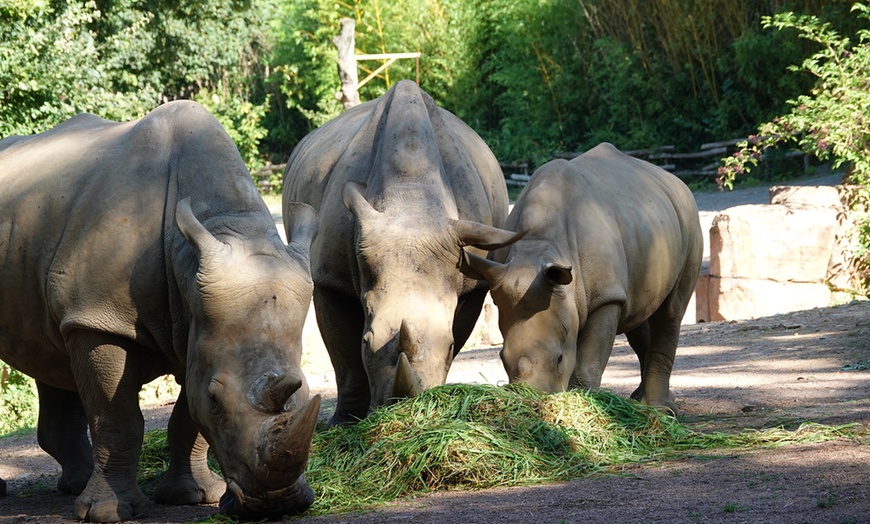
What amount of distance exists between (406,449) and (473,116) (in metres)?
28.4

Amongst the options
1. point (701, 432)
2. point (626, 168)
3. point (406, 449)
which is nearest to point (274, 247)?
point (406, 449)

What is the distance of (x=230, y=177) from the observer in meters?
5.69

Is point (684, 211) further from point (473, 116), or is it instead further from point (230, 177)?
point (473, 116)

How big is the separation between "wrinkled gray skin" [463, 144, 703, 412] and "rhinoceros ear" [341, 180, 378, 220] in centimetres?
64

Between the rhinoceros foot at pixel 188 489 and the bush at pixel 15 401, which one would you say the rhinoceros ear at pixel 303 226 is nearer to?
the rhinoceros foot at pixel 188 489

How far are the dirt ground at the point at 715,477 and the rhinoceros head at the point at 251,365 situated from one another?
394 millimetres

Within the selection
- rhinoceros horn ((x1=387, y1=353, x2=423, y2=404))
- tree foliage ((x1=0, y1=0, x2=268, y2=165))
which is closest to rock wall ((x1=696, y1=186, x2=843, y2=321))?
tree foliage ((x1=0, y1=0, x2=268, y2=165))

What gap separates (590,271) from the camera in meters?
7.47

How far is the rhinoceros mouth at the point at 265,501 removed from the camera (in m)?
4.80

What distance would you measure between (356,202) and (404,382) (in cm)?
119

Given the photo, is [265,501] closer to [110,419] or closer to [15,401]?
[110,419]

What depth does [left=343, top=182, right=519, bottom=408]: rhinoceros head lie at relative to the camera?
21.1 feet

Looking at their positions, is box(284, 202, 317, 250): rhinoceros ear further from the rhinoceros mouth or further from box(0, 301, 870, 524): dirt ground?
box(0, 301, 870, 524): dirt ground

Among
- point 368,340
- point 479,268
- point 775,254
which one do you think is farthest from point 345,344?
point 775,254
